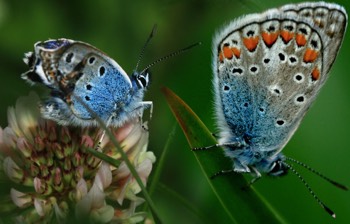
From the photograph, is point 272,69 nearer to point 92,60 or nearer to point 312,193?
point 312,193

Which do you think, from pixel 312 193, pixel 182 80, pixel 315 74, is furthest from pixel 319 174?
pixel 182 80

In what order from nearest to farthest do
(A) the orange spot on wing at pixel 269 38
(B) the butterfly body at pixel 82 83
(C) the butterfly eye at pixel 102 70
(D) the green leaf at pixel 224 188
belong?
1. (D) the green leaf at pixel 224 188
2. (B) the butterfly body at pixel 82 83
3. (C) the butterfly eye at pixel 102 70
4. (A) the orange spot on wing at pixel 269 38

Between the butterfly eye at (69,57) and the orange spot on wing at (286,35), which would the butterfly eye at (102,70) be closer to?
the butterfly eye at (69,57)

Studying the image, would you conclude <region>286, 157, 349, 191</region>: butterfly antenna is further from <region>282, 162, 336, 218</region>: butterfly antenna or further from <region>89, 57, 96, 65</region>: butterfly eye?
<region>89, 57, 96, 65</region>: butterfly eye

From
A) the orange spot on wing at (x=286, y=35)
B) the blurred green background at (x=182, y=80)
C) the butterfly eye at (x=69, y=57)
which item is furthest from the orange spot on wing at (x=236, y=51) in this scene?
the butterfly eye at (x=69, y=57)

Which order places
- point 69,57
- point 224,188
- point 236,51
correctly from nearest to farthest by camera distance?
1. point 224,188
2. point 69,57
3. point 236,51

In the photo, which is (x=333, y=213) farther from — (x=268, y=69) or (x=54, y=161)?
(x=54, y=161)
